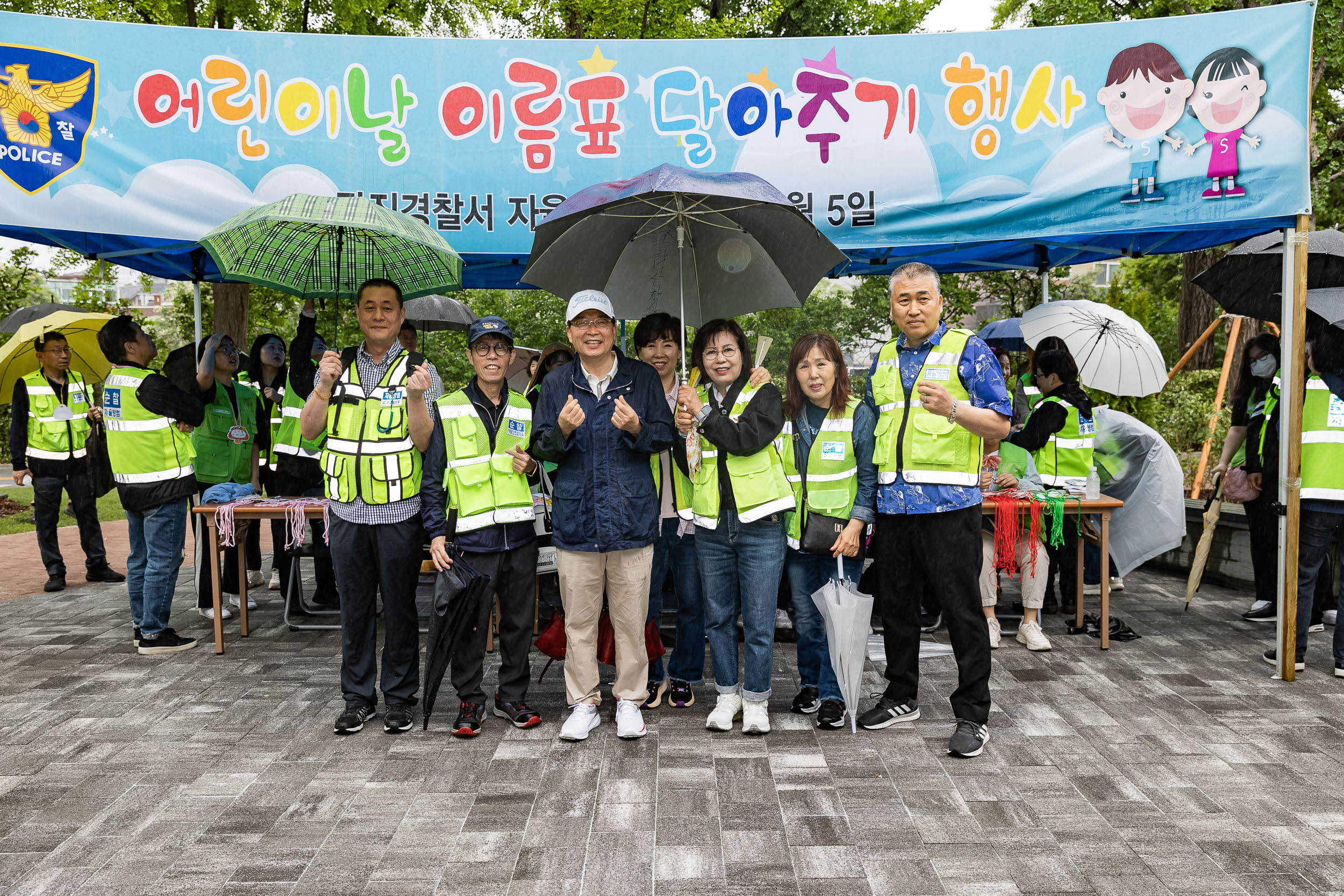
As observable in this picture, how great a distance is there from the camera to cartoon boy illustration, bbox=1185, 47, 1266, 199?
184 inches

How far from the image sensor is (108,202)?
496 cm

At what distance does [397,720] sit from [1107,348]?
4.64 metres

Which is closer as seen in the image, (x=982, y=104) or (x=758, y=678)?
(x=758, y=678)

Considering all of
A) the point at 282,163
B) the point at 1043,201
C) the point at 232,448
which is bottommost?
the point at 232,448

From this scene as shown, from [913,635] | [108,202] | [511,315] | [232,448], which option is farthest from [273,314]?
[913,635]

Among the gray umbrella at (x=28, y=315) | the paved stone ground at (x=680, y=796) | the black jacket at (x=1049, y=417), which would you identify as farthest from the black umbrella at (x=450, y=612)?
the gray umbrella at (x=28, y=315)

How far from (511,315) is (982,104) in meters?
10.9

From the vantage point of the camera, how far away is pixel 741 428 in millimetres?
3818

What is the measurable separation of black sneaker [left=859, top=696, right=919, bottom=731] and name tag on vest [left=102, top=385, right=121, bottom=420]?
4.48 m

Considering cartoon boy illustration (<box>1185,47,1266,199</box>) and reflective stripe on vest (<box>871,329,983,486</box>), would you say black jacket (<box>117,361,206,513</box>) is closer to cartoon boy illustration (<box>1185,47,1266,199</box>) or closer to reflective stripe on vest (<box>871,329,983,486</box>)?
reflective stripe on vest (<box>871,329,983,486</box>)

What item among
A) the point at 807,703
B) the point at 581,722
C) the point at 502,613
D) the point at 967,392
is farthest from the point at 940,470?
A: the point at 502,613

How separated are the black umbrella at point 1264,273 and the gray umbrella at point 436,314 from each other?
18.3 feet

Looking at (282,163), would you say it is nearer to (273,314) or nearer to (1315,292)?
(1315,292)

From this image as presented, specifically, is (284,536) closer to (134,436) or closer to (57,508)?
(134,436)
